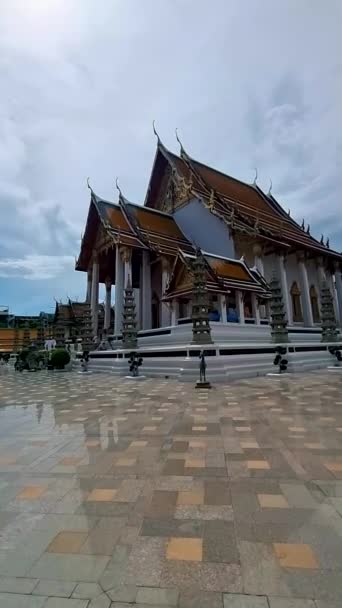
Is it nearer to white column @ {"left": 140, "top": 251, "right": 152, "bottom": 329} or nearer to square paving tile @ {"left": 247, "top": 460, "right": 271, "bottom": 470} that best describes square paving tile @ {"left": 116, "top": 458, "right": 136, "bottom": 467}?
square paving tile @ {"left": 247, "top": 460, "right": 271, "bottom": 470}

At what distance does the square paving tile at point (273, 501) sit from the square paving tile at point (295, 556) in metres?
0.41

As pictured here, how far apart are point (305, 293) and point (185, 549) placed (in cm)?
2351

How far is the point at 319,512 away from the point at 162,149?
24.0 m

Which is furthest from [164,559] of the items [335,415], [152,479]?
[335,415]

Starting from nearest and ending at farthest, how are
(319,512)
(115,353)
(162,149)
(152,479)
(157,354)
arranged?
(319,512)
(152,479)
(157,354)
(115,353)
(162,149)

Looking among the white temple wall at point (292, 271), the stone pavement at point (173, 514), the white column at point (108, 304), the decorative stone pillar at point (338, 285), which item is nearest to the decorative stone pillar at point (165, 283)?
the white column at point (108, 304)

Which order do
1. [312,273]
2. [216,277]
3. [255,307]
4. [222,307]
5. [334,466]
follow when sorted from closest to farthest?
[334,466], [216,277], [222,307], [255,307], [312,273]

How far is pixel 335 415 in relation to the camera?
14.8 feet

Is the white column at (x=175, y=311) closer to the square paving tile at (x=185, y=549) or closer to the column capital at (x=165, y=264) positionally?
the column capital at (x=165, y=264)

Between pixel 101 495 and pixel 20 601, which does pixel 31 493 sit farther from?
pixel 20 601

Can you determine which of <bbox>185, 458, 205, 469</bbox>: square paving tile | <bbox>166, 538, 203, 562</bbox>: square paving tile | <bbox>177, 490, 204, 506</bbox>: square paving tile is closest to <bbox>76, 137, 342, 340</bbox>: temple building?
<bbox>185, 458, 205, 469</bbox>: square paving tile

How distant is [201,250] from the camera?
18.9 m

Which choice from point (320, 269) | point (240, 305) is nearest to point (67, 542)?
point (240, 305)

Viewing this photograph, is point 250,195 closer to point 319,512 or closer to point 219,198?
point 219,198
